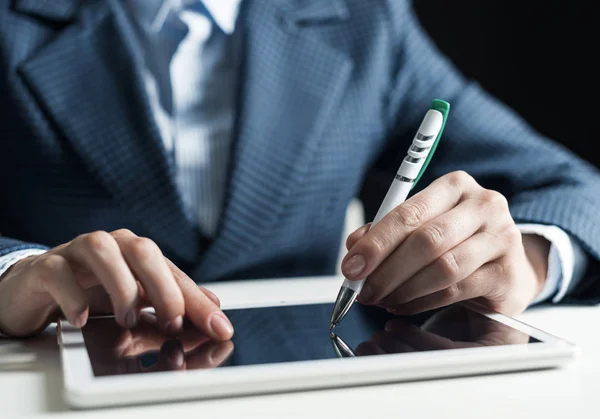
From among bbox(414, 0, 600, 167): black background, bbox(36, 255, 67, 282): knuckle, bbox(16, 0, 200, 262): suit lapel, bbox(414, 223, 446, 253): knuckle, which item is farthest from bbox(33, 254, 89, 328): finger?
bbox(414, 0, 600, 167): black background

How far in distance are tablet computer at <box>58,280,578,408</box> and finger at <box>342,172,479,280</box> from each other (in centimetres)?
4

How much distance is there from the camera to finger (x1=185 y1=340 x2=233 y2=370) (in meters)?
0.35

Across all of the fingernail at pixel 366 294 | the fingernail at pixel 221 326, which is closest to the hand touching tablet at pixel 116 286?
the fingernail at pixel 221 326

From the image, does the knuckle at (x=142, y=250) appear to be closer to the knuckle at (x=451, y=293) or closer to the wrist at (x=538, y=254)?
the knuckle at (x=451, y=293)

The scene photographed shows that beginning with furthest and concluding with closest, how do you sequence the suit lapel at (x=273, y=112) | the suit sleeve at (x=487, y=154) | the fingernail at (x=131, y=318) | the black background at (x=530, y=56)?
1. the black background at (x=530, y=56)
2. the suit lapel at (x=273, y=112)
3. the suit sleeve at (x=487, y=154)
4. the fingernail at (x=131, y=318)

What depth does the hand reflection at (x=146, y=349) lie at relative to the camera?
345 mm

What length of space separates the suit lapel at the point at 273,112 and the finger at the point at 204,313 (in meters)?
0.34

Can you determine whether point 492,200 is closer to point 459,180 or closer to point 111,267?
point 459,180

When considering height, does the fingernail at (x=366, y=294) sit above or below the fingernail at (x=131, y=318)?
below

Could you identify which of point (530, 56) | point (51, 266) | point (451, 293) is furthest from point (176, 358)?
point (530, 56)

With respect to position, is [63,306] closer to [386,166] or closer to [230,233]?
[230,233]

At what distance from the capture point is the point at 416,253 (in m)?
0.46

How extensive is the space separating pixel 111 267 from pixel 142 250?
2cm

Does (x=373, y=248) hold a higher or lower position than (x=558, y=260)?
higher
